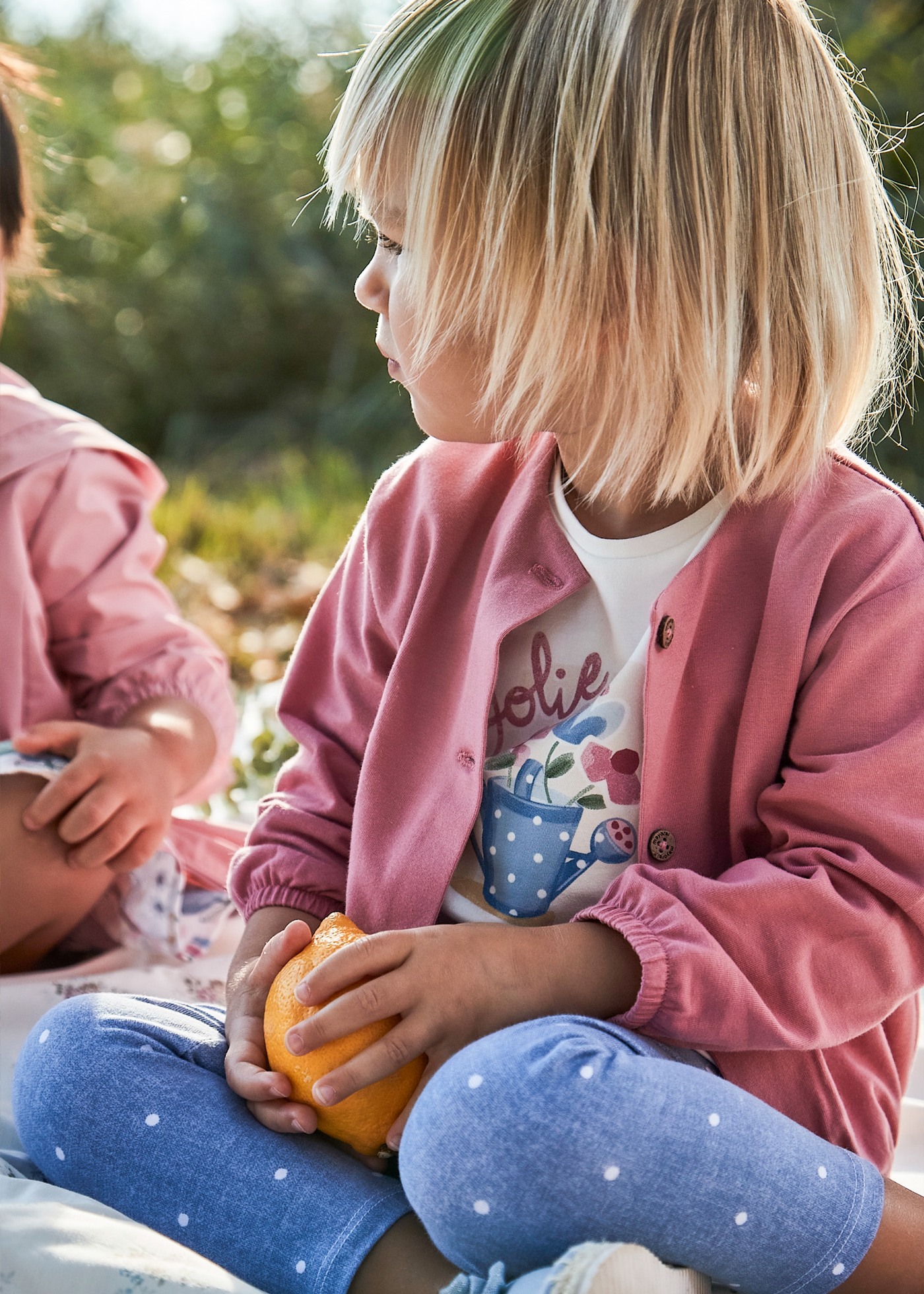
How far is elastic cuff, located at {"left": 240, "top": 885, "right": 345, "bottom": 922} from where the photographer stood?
1211 millimetres

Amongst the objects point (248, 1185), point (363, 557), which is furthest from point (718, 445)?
point (248, 1185)

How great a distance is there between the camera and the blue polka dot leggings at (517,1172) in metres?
0.85

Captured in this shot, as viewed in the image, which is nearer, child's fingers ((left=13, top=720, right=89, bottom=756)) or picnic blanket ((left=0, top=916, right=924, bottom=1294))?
picnic blanket ((left=0, top=916, right=924, bottom=1294))

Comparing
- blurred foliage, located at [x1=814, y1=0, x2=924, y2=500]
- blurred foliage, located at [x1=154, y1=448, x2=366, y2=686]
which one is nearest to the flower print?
blurred foliage, located at [x1=154, y1=448, x2=366, y2=686]

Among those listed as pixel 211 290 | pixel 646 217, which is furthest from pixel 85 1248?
pixel 211 290

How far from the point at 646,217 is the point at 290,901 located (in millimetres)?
660

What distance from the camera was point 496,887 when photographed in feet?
3.71

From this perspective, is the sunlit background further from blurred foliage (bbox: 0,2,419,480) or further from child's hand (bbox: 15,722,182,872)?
child's hand (bbox: 15,722,182,872)

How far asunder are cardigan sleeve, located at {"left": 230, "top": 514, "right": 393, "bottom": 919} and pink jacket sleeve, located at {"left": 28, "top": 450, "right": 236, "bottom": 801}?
316 millimetres

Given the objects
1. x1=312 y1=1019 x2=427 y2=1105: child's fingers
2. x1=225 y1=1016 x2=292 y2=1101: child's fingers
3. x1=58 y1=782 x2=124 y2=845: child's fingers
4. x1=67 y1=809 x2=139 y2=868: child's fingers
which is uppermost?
x1=312 y1=1019 x2=427 y2=1105: child's fingers

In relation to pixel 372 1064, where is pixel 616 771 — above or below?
above

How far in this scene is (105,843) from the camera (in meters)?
1.46

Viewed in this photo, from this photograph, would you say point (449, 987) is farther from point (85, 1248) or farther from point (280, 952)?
point (85, 1248)

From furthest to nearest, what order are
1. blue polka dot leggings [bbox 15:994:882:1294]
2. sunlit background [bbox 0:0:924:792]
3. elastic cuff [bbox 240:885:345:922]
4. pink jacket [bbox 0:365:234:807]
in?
sunlit background [bbox 0:0:924:792] → pink jacket [bbox 0:365:234:807] → elastic cuff [bbox 240:885:345:922] → blue polka dot leggings [bbox 15:994:882:1294]
